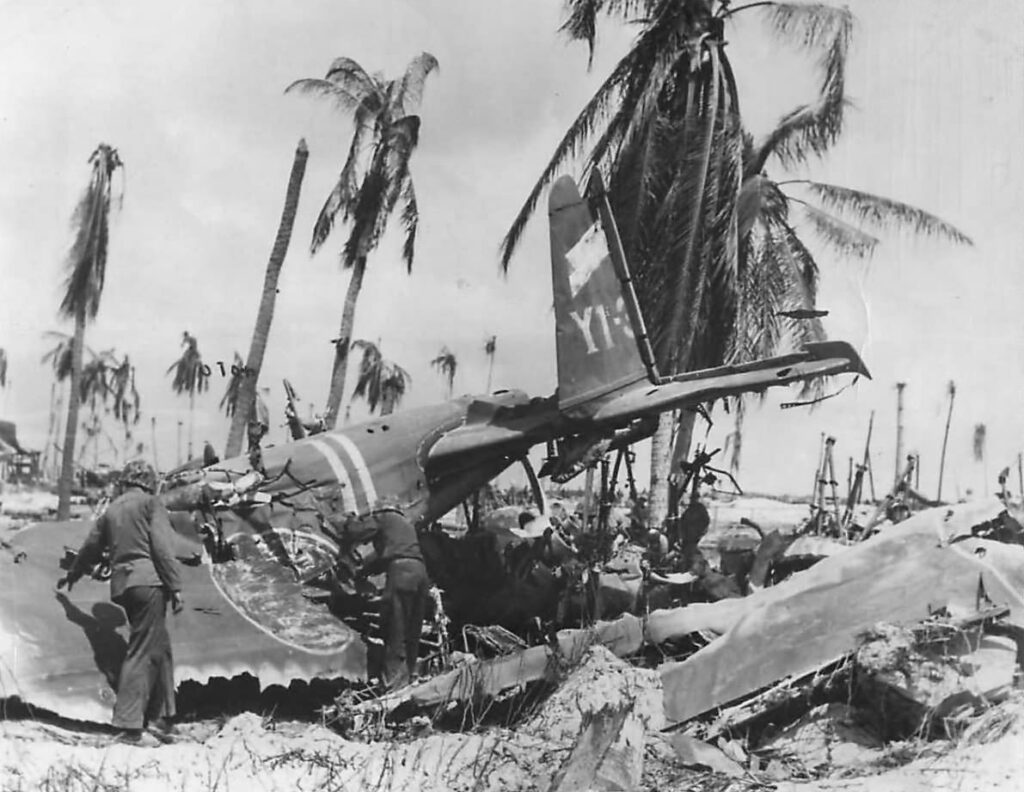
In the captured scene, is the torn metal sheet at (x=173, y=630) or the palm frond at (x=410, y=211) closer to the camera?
the torn metal sheet at (x=173, y=630)

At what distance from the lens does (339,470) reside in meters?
8.70

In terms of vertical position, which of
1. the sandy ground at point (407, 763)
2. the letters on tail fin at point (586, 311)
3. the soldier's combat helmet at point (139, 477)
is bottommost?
the sandy ground at point (407, 763)

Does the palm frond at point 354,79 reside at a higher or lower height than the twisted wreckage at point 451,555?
higher

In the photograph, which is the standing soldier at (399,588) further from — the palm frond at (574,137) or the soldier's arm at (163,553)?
the palm frond at (574,137)

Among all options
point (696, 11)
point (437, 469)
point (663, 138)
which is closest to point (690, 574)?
point (437, 469)

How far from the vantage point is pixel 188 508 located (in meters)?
7.74

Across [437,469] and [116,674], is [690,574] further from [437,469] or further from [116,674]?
[116,674]

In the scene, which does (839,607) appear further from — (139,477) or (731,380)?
(139,477)

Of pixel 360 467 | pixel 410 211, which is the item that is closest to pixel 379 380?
pixel 410 211

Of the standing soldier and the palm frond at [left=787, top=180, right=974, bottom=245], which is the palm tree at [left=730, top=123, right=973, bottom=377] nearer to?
the palm frond at [left=787, top=180, right=974, bottom=245]

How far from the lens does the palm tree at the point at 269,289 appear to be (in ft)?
55.0

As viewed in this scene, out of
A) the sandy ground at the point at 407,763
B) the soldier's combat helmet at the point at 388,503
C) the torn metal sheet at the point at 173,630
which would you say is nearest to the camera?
the sandy ground at the point at 407,763

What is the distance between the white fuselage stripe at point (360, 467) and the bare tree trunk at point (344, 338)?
10.3 metres

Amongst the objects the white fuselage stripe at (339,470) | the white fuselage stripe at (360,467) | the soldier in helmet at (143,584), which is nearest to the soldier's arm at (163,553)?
the soldier in helmet at (143,584)
